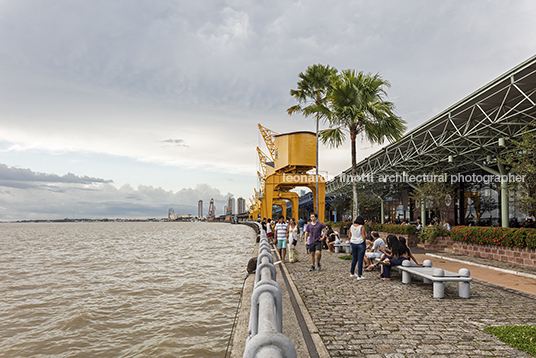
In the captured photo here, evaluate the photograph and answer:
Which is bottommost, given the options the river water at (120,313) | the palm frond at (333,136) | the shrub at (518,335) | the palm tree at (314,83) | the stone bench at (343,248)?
the river water at (120,313)

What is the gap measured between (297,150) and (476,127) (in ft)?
42.2

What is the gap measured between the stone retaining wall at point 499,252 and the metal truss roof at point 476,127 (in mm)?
4419

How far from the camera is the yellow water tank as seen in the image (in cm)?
2684

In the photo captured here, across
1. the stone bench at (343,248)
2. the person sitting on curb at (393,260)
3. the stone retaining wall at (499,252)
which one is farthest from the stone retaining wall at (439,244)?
the person sitting on curb at (393,260)

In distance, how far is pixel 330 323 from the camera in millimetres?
5156

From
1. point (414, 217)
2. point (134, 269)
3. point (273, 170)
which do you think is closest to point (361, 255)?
point (134, 269)

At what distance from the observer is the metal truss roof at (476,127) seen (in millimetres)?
13094

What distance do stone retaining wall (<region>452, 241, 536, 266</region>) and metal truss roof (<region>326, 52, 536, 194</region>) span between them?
14.5 ft

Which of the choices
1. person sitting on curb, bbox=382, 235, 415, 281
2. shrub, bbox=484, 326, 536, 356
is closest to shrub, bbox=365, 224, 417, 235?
person sitting on curb, bbox=382, 235, 415, 281

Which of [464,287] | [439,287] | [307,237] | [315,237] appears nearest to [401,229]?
[307,237]

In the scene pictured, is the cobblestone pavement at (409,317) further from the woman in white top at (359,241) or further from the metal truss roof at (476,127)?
the metal truss roof at (476,127)

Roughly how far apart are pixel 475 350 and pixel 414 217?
1430 inches

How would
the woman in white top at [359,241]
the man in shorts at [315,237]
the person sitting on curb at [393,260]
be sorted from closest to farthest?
the person sitting on curb at [393,260] → the woman in white top at [359,241] → the man in shorts at [315,237]

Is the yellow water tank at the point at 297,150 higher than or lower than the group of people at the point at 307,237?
higher
